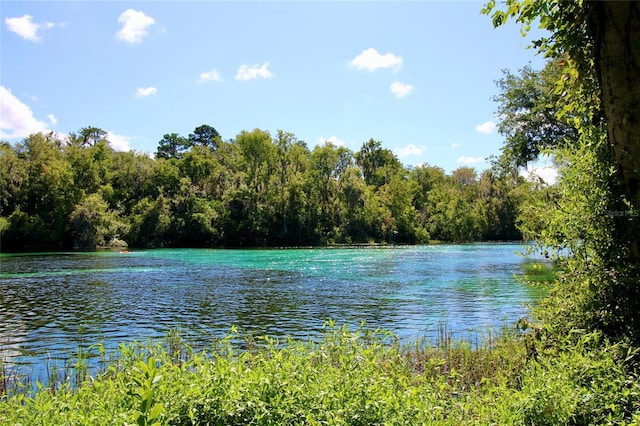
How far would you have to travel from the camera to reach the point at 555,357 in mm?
4723

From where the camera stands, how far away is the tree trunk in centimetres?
423

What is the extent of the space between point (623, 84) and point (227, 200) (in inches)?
Result: 2972

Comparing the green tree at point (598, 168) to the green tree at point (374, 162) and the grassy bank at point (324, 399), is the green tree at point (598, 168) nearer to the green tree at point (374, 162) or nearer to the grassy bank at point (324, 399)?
the grassy bank at point (324, 399)

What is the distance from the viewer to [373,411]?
3479mm

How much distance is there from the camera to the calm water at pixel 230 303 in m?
14.0

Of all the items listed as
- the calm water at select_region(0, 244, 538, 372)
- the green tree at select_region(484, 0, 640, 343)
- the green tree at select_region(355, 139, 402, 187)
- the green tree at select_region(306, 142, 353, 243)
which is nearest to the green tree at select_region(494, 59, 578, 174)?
the calm water at select_region(0, 244, 538, 372)

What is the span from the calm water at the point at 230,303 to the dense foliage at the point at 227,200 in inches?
1447

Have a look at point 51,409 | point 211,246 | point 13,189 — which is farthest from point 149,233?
point 51,409

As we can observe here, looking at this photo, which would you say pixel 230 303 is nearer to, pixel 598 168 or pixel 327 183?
pixel 598 168

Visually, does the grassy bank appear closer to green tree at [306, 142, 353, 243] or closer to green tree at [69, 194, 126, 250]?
green tree at [69, 194, 126, 250]

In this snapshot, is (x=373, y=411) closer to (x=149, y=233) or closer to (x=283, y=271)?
(x=283, y=271)

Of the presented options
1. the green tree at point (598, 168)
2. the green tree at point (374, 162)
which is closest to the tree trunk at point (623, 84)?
the green tree at point (598, 168)

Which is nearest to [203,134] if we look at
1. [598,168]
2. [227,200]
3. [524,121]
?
[227,200]

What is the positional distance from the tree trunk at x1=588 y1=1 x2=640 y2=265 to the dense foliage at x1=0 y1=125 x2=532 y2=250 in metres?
62.2
